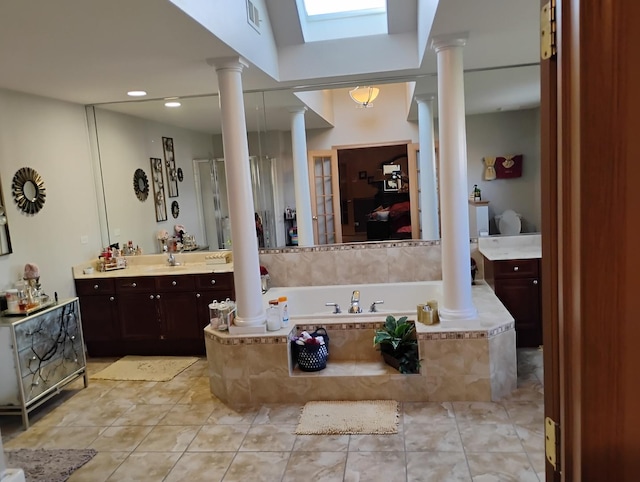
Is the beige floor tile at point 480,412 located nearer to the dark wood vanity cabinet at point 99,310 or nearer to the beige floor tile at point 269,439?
the beige floor tile at point 269,439

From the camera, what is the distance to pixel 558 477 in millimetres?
995

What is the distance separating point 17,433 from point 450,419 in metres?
2.92

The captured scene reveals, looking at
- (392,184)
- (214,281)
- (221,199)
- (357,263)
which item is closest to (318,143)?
(392,184)

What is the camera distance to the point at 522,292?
4332 mm

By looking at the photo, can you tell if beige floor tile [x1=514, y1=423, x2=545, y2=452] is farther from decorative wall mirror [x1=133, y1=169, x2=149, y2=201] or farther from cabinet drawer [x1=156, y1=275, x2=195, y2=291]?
decorative wall mirror [x1=133, y1=169, x2=149, y2=201]

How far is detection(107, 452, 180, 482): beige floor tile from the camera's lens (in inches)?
111

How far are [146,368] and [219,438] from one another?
63.5 inches

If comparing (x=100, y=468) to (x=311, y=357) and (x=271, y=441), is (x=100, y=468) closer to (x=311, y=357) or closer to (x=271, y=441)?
(x=271, y=441)

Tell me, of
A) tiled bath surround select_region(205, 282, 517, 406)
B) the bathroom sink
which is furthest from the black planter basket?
the bathroom sink

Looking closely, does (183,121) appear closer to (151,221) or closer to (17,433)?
(151,221)

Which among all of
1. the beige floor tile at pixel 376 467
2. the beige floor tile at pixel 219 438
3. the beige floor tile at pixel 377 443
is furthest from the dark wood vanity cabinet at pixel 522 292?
the beige floor tile at pixel 219 438

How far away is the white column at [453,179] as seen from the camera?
340 centimetres

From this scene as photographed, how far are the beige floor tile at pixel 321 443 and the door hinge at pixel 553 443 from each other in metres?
2.11

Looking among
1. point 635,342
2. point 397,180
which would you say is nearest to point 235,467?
point 635,342
